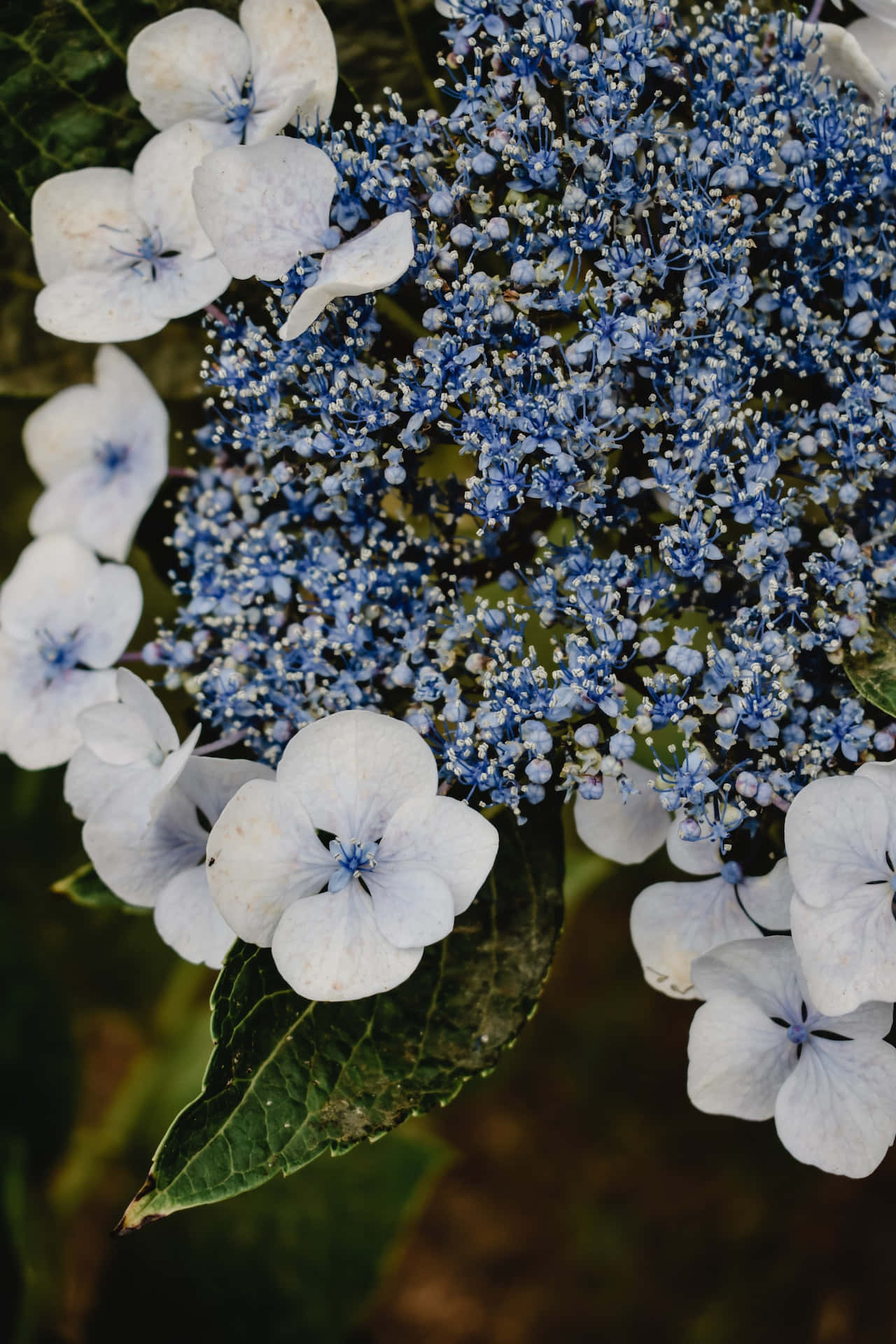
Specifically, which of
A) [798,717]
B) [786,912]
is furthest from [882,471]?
[786,912]

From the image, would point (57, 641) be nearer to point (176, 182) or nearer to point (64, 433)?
point (64, 433)

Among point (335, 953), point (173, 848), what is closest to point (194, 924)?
point (173, 848)

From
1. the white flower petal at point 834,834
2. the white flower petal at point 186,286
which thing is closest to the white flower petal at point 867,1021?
the white flower petal at point 834,834

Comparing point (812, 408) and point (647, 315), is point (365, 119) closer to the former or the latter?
point (647, 315)

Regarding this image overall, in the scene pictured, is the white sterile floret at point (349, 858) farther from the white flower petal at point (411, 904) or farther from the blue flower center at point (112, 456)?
the blue flower center at point (112, 456)

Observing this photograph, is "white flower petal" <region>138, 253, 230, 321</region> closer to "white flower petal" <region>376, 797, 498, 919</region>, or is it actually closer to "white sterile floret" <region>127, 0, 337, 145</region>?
"white sterile floret" <region>127, 0, 337, 145</region>
